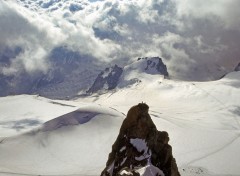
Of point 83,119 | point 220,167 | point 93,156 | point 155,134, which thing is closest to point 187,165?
point 220,167

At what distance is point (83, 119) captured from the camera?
16812 centimetres

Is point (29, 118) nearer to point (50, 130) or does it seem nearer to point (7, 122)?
point (7, 122)

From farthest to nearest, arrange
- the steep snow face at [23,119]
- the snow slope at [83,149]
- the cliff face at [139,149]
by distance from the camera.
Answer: the steep snow face at [23,119] → the snow slope at [83,149] → the cliff face at [139,149]

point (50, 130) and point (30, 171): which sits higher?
point (50, 130)

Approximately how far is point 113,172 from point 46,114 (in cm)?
13105

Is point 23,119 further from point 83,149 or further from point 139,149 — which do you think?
point 139,149

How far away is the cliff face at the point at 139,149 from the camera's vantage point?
196 feet

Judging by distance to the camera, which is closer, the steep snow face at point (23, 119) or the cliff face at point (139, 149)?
the cliff face at point (139, 149)

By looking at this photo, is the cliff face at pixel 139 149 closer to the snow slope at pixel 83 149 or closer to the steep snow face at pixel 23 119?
the snow slope at pixel 83 149

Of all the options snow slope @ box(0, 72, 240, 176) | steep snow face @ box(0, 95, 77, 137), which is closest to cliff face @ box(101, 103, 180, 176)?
snow slope @ box(0, 72, 240, 176)

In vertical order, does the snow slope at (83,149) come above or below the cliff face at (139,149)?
below

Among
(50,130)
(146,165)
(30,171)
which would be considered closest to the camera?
(146,165)

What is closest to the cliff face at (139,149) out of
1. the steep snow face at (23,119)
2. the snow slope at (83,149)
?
the snow slope at (83,149)

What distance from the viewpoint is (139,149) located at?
2363 inches
